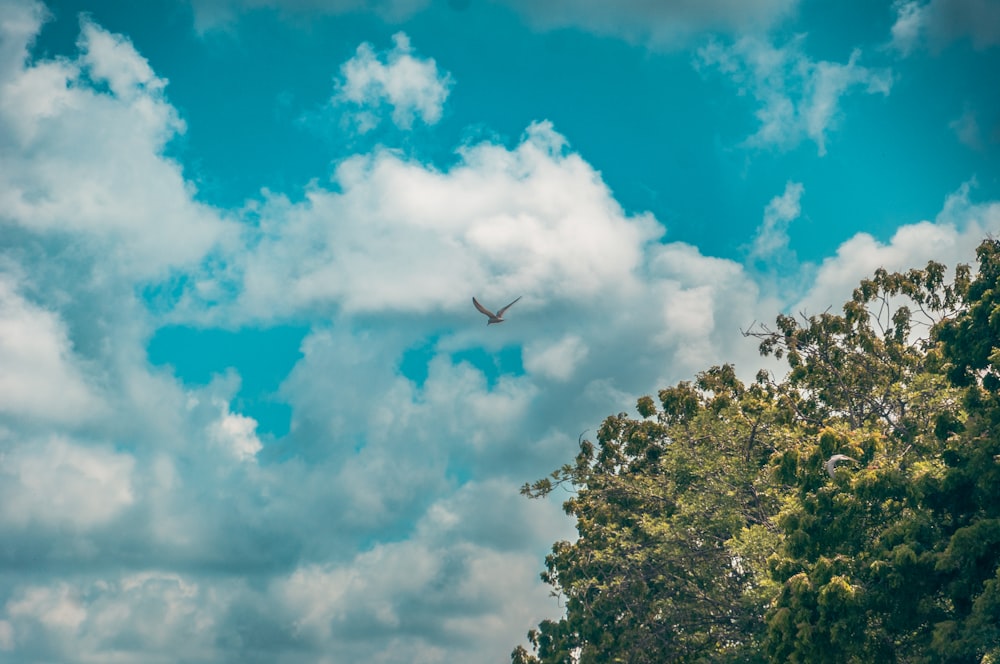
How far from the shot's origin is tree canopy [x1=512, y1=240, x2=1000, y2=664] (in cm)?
1906

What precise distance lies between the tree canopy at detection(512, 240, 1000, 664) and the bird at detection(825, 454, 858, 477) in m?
0.12

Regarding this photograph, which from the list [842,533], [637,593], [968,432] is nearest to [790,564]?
[842,533]

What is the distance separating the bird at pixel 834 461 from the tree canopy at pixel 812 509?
0.12 meters

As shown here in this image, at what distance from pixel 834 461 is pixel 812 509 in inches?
42.7

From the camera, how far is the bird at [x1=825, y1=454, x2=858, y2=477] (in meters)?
20.5

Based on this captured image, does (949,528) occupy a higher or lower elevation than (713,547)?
lower

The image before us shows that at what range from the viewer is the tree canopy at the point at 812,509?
19062 millimetres

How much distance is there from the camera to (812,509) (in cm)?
2053

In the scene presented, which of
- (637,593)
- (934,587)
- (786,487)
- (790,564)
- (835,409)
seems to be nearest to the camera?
(934,587)

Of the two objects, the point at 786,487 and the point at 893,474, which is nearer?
the point at 893,474

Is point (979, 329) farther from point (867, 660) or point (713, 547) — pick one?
point (713, 547)

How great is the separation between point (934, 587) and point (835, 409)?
13.4 meters

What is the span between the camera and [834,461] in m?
20.9

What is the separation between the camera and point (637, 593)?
3009cm
